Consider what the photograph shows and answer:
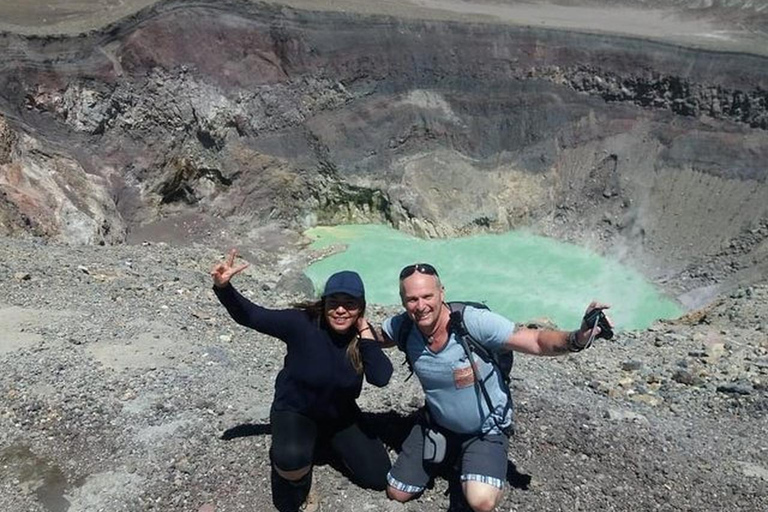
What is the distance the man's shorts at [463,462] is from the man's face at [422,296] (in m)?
1.23

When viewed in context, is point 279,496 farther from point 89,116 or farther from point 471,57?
point 471,57

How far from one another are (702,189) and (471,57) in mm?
7510

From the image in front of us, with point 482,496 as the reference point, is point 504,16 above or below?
above

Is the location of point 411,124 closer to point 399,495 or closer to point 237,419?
point 237,419

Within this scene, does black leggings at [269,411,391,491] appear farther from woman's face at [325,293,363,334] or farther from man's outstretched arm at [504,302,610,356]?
man's outstretched arm at [504,302,610,356]

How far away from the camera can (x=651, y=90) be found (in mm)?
22266

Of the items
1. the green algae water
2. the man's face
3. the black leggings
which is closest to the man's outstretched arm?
the man's face

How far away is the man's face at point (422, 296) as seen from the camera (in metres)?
5.41

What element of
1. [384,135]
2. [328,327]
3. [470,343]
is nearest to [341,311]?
[328,327]

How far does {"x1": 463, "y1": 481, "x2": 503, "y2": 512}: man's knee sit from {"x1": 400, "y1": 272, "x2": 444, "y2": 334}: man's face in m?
1.37

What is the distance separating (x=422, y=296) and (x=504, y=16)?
2064 cm

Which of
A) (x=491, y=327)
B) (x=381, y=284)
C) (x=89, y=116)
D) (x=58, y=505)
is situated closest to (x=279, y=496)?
(x=58, y=505)

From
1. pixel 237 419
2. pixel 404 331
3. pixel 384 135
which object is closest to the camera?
pixel 404 331

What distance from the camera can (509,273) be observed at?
66.9 ft
